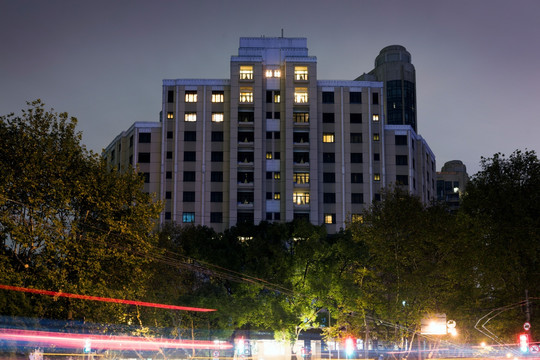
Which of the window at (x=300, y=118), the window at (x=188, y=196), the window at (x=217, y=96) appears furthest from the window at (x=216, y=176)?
the window at (x=300, y=118)

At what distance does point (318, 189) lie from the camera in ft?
323

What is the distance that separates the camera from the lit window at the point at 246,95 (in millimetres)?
100438

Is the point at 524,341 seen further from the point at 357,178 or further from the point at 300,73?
the point at 300,73

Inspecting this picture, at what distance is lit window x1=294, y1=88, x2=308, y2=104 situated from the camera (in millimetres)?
100438

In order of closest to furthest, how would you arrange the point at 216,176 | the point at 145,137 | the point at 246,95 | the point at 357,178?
the point at 216,176, the point at 357,178, the point at 246,95, the point at 145,137

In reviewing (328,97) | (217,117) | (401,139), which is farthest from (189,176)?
(401,139)

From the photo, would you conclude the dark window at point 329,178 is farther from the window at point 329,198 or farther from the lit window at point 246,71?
the lit window at point 246,71

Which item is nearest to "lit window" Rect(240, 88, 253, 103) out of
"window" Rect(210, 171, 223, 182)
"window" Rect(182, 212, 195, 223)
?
"window" Rect(210, 171, 223, 182)

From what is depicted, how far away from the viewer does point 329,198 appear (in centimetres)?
9938

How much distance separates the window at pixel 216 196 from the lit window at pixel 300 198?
11726 mm

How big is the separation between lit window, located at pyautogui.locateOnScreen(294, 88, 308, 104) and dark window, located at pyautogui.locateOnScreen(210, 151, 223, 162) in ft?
49.2

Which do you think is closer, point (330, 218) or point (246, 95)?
point (330, 218)

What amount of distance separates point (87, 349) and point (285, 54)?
7650 centimetres

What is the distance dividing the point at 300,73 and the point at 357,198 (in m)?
22.2
